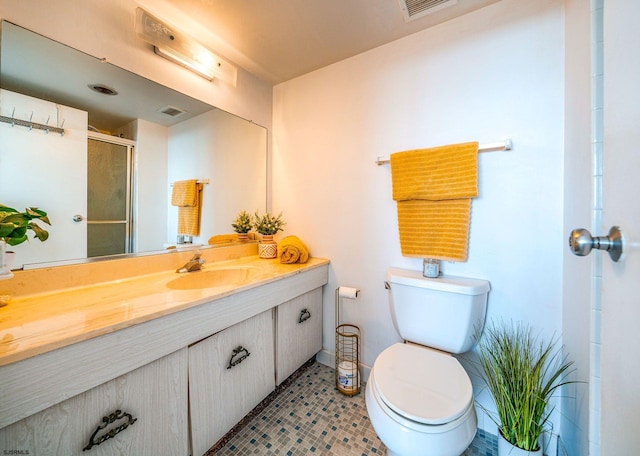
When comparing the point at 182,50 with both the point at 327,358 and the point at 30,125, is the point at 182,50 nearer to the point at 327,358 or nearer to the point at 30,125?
the point at 30,125

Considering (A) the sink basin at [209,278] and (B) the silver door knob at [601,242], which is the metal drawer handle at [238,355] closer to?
(A) the sink basin at [209,278]

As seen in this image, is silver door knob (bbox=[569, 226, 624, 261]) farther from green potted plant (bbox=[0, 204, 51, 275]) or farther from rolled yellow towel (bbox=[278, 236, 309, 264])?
green potted plant (bbox=[0, 204, 51, 275])

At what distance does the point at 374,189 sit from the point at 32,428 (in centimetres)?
159

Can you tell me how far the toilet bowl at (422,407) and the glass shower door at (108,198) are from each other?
133cm

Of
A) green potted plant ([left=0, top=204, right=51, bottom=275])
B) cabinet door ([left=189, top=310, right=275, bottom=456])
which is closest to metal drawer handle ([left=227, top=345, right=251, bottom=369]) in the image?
cabinet door ([left=189, top=310, right=275, bottom=456])

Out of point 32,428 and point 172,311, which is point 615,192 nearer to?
point 172,311

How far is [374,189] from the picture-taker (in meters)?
1.52

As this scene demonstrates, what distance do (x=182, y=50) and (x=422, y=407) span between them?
76.6 inches

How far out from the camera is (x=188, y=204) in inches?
57.9

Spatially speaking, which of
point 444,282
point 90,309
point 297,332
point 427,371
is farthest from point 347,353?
point 90,309

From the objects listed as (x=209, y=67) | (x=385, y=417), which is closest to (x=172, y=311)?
(x=385, y=417)

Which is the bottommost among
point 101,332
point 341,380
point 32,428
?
point 341,380

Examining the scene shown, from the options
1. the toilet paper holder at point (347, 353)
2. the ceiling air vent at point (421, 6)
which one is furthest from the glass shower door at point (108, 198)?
the ceiling air vent at point (421, 6)

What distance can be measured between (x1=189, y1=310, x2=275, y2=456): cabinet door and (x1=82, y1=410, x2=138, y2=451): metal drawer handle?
20 cm
